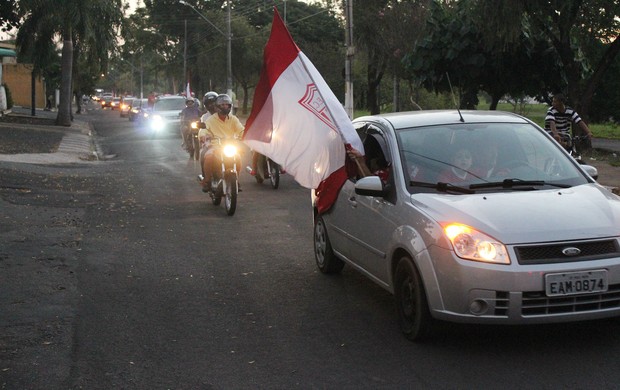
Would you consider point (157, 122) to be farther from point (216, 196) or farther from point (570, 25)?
point (216, 196)

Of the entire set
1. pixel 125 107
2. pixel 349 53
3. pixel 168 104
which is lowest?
pixel 168 104

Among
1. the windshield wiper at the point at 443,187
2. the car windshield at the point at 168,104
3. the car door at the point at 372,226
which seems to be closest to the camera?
the windshield wiper at the point at 443,187

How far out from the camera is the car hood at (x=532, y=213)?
5.41m

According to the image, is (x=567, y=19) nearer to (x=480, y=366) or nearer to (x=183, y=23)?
(x=480, y=366)

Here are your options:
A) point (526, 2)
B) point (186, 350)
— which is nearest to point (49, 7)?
point (526, 2)

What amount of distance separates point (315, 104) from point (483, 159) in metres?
1.82

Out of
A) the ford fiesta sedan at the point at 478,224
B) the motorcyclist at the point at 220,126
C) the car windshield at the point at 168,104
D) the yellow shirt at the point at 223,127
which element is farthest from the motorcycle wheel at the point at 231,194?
the car windshield at the point at 168,104

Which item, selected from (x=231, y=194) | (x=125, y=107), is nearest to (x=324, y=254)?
(x=231, y=194)

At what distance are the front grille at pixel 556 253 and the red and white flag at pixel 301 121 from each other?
2.41 m

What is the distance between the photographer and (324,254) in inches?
325

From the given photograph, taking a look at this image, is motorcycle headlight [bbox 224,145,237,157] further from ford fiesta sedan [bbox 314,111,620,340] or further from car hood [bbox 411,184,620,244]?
car hood [bbox 411,184,620,244]

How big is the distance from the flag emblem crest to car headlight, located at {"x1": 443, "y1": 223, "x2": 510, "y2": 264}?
7.58 feet

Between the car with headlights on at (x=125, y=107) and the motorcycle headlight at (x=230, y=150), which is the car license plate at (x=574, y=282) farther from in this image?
the car with headlights on at (x=125, y=107)

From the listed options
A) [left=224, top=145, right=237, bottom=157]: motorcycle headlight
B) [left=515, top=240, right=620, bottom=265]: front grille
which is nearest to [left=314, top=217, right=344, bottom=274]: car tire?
[left=515, top=240, right=620, bottom=265]: front grille
